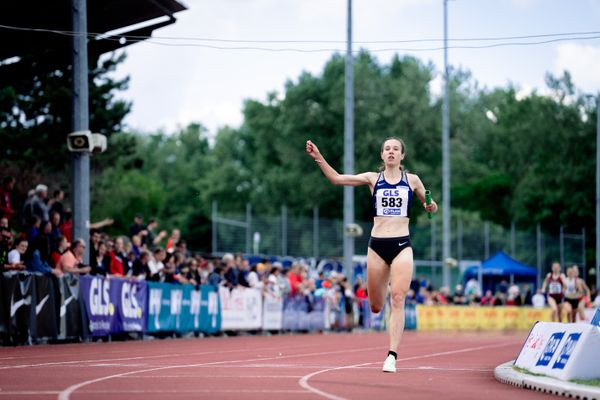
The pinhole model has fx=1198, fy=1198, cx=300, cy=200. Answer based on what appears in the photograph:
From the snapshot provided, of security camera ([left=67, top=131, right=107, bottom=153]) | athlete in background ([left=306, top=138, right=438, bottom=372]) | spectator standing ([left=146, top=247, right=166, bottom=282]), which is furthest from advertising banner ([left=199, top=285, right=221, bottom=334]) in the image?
athlete in background ([left=306, top=138, right=438, bottom=372])

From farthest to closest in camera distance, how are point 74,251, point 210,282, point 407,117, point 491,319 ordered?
point 407,117 < point 491,319 < point 210,282 < point 74,251

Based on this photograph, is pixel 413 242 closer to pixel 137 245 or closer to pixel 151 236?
pixel 151 236

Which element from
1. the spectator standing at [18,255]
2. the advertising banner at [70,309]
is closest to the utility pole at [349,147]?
the advertising banner at [70,309]

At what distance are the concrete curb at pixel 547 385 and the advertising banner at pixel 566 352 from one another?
179mm

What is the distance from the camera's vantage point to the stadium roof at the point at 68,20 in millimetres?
28266

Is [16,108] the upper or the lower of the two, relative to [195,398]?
upper

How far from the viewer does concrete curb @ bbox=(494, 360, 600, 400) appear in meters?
10.3

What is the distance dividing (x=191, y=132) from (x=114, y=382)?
118600mm

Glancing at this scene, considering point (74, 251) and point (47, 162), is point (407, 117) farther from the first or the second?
point (74, 251)

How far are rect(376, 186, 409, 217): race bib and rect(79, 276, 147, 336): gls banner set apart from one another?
1120cm

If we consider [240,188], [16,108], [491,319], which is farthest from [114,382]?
[240,188]

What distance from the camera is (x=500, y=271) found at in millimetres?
57094

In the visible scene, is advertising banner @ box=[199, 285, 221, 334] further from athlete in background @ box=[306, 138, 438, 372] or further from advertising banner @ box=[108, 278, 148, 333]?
athlete in background @ box=[306, 138, 438, 372]

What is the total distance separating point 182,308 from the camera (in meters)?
28.8
